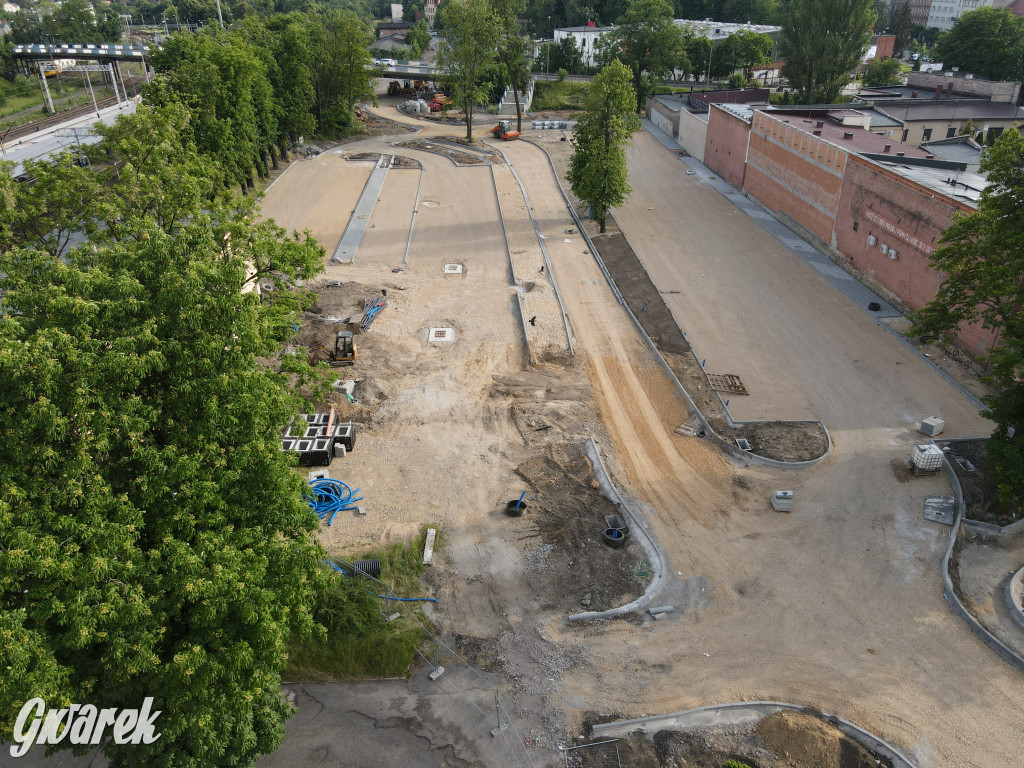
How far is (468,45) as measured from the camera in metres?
58.6

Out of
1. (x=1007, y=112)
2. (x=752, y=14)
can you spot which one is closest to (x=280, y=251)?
(x=1007, y=112)

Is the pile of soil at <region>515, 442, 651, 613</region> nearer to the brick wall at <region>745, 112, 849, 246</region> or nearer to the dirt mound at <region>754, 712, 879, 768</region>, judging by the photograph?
the dirt mound at <region>754, 712, 879, 768</region>

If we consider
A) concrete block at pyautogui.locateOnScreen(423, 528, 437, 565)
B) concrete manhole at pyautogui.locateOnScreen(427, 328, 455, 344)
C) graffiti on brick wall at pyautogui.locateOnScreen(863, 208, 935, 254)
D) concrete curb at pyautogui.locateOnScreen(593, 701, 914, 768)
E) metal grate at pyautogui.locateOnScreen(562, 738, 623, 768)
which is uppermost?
graffiti on brick wall at pyautogui.locateOnScreen(863, 208, 935, 254)

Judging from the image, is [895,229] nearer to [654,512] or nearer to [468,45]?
[654,512]

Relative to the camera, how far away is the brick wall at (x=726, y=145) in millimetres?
47438

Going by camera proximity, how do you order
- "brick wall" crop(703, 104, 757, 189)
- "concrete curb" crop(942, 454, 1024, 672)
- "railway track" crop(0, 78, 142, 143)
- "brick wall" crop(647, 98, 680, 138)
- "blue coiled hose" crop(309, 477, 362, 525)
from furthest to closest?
"brick wall" crop(647, 98, 680, 138), "railway track" crop(0, 78, 142, 143), "brick wall" crop(703, 104, 757, 189), "blue coiled hose" crop(309, 477, 362, 525), "concrete curb" crop(942, 454, 1024, 672)

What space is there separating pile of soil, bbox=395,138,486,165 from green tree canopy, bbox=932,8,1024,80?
187 feet

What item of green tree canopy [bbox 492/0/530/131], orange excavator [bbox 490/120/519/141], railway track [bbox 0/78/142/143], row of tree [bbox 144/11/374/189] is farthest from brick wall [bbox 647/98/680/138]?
railway track [bbox 0/78/142/143]

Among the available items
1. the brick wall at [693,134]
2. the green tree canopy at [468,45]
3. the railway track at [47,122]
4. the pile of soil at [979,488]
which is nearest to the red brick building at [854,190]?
the brick wall at [693,134]

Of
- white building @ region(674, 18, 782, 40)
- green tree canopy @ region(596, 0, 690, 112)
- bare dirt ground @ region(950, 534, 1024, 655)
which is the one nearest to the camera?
bare dirt ground @ region(950, 534, 1024, 655)

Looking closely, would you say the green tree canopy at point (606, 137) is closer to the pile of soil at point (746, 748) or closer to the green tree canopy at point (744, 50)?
the pile of soil at point (746, 748)

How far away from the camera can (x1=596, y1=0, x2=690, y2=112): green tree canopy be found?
73.8 m

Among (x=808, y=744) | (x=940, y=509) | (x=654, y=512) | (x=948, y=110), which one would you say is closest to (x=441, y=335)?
(x=654, y=512)

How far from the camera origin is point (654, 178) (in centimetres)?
5028
